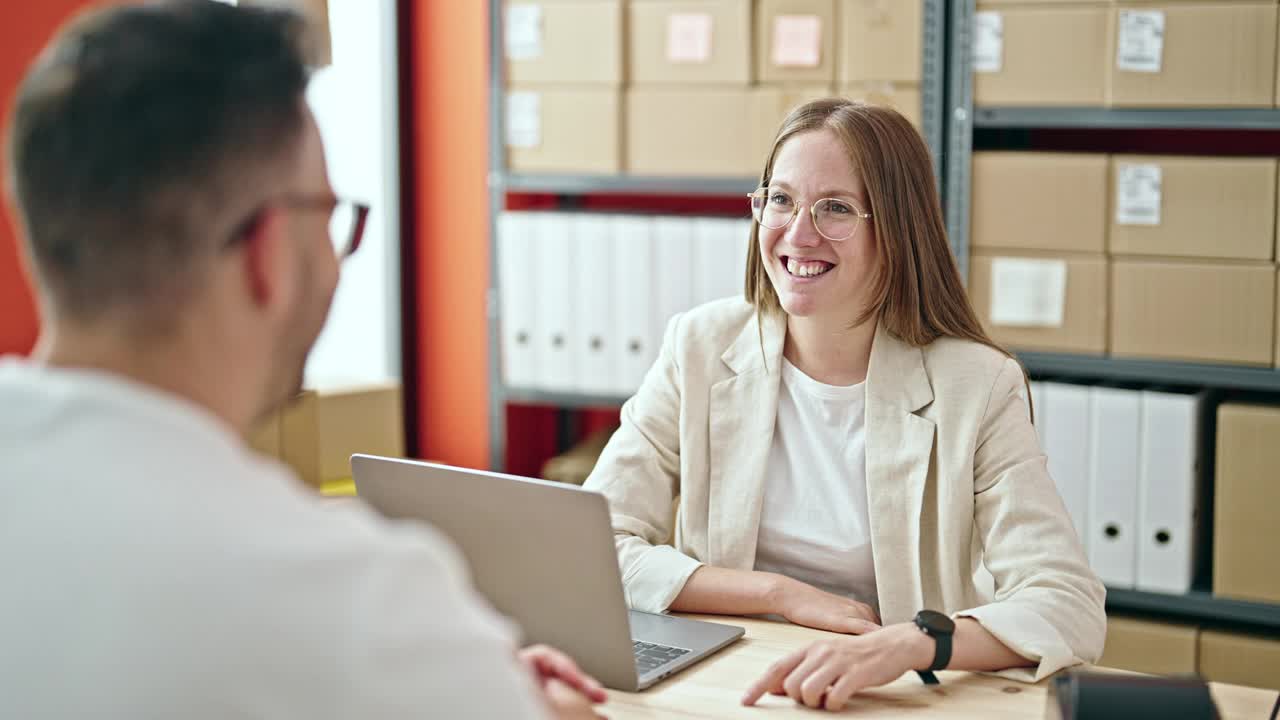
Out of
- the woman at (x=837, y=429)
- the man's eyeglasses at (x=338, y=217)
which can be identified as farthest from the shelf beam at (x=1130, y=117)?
the man's eyeglasses at (x=338, y=217)

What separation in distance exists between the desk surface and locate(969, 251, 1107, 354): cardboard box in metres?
1.43

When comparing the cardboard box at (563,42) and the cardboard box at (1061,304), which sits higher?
the cardboard box at (563,42)

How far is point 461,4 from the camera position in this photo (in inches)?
143

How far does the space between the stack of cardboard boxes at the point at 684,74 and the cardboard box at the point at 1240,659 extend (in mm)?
1240

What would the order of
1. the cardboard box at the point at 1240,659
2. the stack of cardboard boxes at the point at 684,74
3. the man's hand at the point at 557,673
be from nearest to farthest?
the man's hand at the point at 557,673
the cardboard box at the point at 1240,659
the stack of cardboard boxes at the point at 684,74

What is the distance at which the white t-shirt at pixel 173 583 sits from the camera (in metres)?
0.66

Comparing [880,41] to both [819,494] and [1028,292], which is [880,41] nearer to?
[1028,292]

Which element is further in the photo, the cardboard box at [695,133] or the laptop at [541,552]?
the cardboard box at [695,133]

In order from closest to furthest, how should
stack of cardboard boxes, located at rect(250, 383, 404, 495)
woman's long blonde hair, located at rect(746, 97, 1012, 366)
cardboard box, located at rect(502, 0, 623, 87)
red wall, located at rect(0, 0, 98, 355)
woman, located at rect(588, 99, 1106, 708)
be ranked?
1. woman, located at rect(588, 99, 1106, 708)
2. woman's long blonde hair, located at rect(746, 97, 1012, 366)
3. red wall, located at rect(0, 0, 98, 355)
4. stack of cardboard boxes, located at rect(250, 383, 404, 495)
5. cardboard box, located at rect(502, 0, 623, 87)

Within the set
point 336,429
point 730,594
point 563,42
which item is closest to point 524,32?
point 563,42

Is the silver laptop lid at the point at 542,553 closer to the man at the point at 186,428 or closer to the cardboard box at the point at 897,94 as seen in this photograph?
the man at the point at 186,428

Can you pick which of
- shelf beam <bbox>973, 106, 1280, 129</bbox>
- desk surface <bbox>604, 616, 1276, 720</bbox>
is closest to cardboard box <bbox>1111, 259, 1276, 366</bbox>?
shelf beam <bbox>973, 106, 1280, 129</bbox>

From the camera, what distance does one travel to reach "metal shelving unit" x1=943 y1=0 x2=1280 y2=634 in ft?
8.93

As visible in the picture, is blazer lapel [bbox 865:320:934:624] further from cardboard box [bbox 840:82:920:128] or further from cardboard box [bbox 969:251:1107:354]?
cardboard box [bbox 840:82:920:128]
